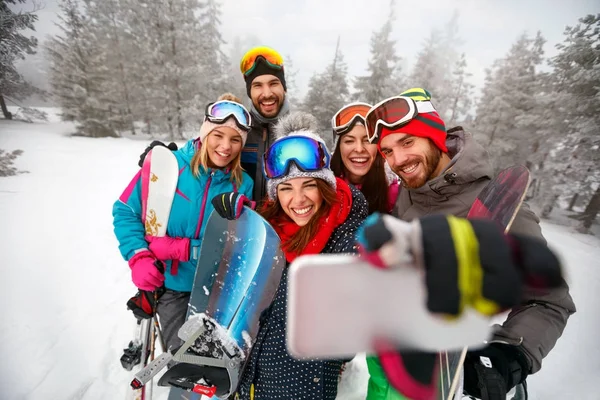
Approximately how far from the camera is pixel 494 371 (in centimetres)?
145

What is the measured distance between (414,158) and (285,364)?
6.60ft

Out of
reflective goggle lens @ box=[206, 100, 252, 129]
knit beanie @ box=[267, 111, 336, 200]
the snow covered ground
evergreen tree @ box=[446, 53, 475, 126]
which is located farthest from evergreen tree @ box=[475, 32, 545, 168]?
reflective goggle lens @ box=[206, 100, 252, 129]

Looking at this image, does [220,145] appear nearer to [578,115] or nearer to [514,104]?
[578,115]

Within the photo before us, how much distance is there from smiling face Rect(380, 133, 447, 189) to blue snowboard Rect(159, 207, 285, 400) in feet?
4.23

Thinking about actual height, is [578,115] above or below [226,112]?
above

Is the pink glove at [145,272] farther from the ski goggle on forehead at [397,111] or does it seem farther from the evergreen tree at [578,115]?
the evergreen tree at [578,115]

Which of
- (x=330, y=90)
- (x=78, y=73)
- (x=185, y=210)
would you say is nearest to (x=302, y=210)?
(x=185, y=210)

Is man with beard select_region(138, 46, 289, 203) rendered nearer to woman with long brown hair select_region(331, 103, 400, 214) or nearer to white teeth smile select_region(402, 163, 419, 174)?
woman with long brown hair select_region(331, 103, 400, 214)

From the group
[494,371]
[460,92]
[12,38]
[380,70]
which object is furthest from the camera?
[460,92]

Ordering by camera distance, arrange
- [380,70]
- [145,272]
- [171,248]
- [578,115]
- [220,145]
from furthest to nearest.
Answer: [380,70], [578,115], [220,145], [171,248], [145,272]

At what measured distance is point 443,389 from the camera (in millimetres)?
1217

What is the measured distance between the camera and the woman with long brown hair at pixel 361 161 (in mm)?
2908

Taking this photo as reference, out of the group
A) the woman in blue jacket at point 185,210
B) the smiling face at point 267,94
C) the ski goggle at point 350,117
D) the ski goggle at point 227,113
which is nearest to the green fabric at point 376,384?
the woman in blue jacket at point 185,210

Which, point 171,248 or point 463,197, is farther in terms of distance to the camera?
point 171,248
